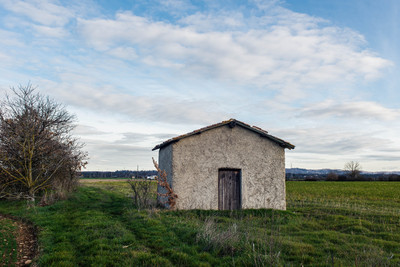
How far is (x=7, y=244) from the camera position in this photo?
26.8ft

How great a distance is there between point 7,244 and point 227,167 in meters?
9.38

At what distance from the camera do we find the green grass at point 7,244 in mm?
6879

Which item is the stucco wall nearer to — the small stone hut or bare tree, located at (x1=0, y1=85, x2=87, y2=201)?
the small stone hut

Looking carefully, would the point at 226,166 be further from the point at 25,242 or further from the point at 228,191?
the point at 25,242

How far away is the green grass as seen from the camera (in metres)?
6.88

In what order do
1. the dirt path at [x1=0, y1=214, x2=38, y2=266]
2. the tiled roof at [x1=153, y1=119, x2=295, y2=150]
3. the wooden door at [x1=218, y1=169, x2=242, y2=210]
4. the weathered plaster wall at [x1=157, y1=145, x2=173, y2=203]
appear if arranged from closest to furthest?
the dirt path at [x1=0, y1=214, x2=38, y2=266] < the tiled roof at [x1=153, y1=119, x2=295, y2=150] < the weathered plaster wall at [x1=157, y1=145, x2=173, y2=203] < the wooden door at [x1=218, y1=169, x2=242, y2=210]

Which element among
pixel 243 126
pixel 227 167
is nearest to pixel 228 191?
pixel 227 167

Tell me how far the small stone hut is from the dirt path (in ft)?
19.6

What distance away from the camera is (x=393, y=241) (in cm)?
932

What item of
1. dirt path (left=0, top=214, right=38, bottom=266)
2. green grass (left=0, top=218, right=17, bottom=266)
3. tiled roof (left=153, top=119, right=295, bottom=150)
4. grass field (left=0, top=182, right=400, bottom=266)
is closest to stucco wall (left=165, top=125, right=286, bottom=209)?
tiled roof (left=153, top=119, right=295, bottom=150)

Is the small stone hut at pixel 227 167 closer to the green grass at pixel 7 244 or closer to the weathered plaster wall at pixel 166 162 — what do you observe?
the weathered plaster wall at pixel 166 162

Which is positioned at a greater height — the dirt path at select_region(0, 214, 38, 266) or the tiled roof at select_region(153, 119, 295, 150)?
the tiled roof at select_region(153, 119, 295, 150)

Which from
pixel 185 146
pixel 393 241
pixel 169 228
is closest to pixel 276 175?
pixel 185 146

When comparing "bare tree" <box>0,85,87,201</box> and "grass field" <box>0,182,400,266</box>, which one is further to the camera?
"bare tree" <box>0,85,87,201</box>
